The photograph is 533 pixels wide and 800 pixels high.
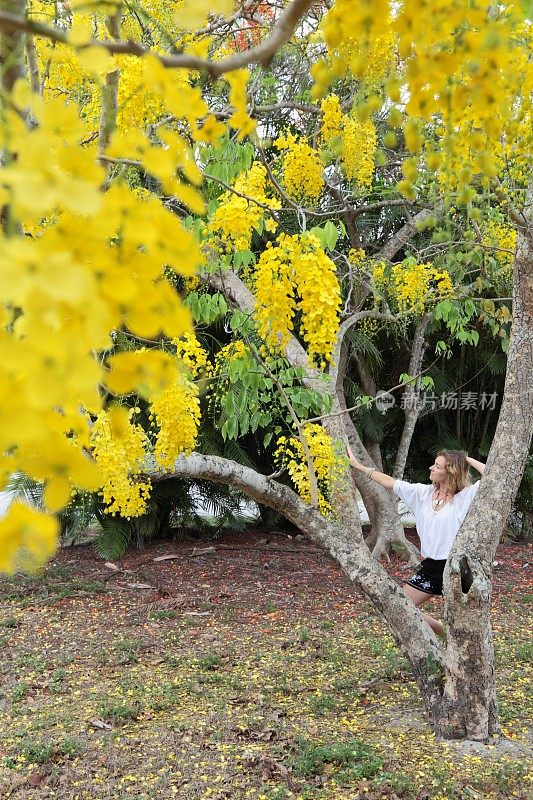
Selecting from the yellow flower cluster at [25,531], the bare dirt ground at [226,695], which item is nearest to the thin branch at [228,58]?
the yellow flower cluster at [25,531]

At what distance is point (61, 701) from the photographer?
381 centimetres

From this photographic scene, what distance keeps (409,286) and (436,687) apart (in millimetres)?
2905

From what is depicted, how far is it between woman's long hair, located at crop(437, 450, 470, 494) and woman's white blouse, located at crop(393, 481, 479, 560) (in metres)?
0.04

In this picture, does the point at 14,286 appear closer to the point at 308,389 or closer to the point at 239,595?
the point at 308,389

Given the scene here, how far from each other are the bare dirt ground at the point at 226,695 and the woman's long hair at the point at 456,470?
3.35 feet

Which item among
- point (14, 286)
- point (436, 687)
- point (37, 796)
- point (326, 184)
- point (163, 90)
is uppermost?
point (326, 184)

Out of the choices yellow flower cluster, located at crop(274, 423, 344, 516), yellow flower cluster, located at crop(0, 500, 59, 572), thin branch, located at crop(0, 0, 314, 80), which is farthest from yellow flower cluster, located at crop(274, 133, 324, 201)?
yellow flower cluster, located at crop(0, 500, 59, 572)

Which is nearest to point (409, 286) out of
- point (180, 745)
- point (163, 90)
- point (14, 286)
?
point (180, 745)

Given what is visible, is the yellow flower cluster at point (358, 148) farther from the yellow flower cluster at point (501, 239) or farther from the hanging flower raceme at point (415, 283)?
the yellow flower cluster at point (501, 239)

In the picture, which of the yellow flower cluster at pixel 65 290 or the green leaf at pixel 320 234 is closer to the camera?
the yellow flower cluster at pixel 65 290

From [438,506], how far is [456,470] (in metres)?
0.21

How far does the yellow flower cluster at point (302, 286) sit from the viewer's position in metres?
3.16

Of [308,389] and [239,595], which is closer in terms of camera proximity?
[308,389]

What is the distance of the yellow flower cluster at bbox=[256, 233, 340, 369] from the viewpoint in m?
3.16
